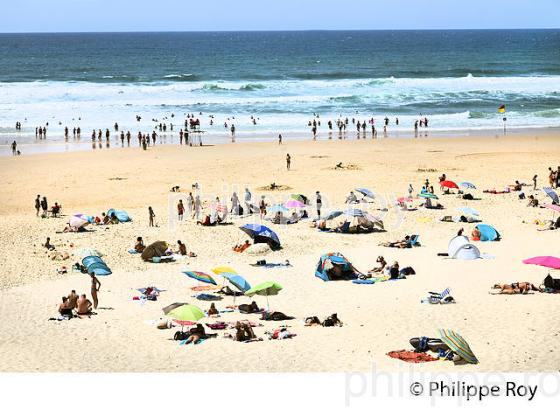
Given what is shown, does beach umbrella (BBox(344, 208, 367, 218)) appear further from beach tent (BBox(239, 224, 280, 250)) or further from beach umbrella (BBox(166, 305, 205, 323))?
beach umbrella (BBox(166, 305, 205, 323))

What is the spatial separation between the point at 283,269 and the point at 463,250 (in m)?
4.76

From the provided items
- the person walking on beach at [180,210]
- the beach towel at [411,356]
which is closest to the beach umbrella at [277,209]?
the person walking on beach at [180,210]

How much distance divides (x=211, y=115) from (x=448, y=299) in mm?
42406

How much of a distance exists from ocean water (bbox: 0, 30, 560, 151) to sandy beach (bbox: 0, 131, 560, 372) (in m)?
13.9

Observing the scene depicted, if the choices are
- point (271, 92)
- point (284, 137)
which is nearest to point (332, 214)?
point (284, 137)

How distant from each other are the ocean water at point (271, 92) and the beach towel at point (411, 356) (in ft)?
117

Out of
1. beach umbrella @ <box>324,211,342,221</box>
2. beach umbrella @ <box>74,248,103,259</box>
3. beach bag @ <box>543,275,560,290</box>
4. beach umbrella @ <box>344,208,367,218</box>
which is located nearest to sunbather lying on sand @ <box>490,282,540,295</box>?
beach bag @ <box>543,275,560,290</box>

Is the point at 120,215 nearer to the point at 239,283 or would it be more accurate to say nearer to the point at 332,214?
the point at 332,214

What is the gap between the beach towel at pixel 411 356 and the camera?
14.7 meters

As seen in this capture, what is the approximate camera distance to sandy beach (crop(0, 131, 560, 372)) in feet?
50.5

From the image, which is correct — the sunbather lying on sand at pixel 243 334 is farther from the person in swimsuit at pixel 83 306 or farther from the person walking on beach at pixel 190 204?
the person walking on beach at pixel 190 204

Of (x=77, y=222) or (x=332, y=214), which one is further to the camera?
(x=332, y=214)

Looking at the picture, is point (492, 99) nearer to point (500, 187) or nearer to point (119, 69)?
point (500, 187)

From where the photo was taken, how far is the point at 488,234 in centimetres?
2408
